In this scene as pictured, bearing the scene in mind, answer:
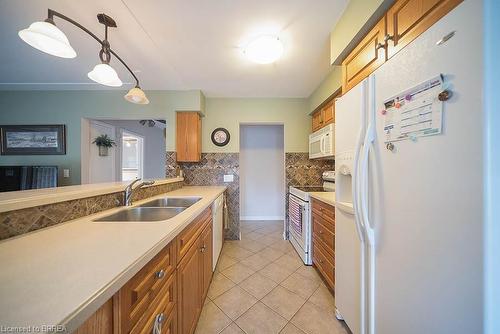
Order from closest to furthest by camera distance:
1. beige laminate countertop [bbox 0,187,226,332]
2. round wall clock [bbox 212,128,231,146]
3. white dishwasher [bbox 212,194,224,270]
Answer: beige laminate countertop [bbox 0,187,226,332]
white dishwasher [bbox 212,194,224,270]
round wall clock [bbox 212,128,231,146]

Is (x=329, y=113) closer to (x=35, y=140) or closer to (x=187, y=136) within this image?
(x=187, y=136)

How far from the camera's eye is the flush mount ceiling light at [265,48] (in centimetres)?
164

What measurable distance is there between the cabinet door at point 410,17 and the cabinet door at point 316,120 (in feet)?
5.75

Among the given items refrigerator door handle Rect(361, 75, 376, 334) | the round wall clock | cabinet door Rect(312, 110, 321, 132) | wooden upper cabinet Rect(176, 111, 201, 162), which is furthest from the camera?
the round wall clock

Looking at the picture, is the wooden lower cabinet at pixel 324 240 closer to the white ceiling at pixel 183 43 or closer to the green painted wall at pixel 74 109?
the white ceiling at pixel 183 43

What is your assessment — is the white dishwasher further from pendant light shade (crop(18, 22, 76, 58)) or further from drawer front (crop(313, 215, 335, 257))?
pendant light shade (crop(18, 22, 76, 58))

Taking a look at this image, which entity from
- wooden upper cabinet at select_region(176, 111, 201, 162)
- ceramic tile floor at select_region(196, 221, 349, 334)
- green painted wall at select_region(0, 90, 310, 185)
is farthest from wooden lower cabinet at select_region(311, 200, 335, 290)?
green painted wall at select_region(0, 90, 310, 185)

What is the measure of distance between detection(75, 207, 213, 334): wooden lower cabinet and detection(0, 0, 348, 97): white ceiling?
170cm

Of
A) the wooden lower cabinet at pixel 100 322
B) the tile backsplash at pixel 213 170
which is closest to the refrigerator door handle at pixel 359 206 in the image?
the wooden lower cabinet at pixel 100 322

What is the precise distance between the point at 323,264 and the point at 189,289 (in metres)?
1.44

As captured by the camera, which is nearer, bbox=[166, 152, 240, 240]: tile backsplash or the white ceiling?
the white ceiling

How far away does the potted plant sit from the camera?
3338 millimetres

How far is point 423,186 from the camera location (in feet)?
2.37

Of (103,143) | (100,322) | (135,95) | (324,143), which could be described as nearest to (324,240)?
(324,143)
